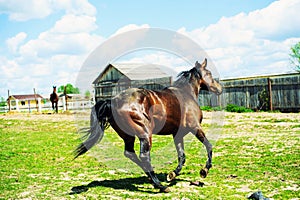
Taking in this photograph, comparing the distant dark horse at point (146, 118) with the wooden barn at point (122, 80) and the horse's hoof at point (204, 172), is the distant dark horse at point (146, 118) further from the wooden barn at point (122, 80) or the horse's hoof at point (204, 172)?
the wooden barn at point (122, 80)

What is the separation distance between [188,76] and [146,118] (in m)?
1.75

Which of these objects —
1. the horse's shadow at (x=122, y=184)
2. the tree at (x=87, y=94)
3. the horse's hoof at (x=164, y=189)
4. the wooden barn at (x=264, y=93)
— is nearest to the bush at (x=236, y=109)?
the wooden barn at (x=264, y=93)

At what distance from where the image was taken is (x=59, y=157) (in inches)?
383

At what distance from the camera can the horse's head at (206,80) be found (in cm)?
770

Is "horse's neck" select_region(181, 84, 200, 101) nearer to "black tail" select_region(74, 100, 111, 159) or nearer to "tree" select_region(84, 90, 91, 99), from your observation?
"black tail" select_region(74, 100, 111, 159)

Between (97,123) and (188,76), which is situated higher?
(188,76)

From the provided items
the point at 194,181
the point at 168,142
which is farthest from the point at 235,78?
the point at 194,181

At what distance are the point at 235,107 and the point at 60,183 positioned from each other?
17.9 meters

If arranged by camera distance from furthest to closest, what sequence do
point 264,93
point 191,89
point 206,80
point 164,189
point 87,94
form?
point 87,94, point 264,93, point 206,80, point 191,89, point 164,189

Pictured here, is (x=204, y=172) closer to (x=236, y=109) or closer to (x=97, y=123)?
(x=97, y=123)

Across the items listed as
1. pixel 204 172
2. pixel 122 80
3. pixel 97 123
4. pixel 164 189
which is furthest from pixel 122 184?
Answer: pixel 122 80

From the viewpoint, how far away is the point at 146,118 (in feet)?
20.4

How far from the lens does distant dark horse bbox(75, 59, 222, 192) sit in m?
6.11

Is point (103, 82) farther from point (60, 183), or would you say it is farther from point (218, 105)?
point (60, 183)
